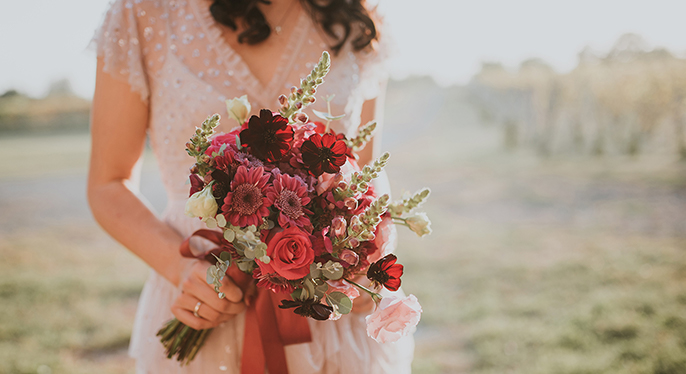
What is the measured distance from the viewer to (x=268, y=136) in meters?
1.03

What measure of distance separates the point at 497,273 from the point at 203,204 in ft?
16.9

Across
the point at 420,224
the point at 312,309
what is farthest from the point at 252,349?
the point at 420,224

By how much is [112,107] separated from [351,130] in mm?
810

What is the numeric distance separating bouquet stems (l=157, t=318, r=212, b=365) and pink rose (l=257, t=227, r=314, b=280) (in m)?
0.64

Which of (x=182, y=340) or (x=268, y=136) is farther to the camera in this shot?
(x=182, y=340)

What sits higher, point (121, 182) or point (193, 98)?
point (193, 98)

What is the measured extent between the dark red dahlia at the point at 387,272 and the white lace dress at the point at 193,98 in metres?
0.60

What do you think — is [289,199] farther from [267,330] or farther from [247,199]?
[267,330]

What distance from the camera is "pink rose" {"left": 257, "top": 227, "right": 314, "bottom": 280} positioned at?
951 mm

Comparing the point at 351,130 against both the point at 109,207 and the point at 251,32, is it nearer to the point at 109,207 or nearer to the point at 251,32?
the point at 251,32

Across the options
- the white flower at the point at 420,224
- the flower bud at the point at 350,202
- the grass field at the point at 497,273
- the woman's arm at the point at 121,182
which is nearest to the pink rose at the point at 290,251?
the flower bud at the point at 350,202

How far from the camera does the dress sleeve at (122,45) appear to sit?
1525 mm

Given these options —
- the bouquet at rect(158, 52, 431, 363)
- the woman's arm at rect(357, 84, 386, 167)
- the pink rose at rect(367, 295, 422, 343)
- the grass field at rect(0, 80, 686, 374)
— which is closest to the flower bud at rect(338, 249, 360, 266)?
the bouquet at rect(158, 52, 431, 363)

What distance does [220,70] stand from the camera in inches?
64.7
